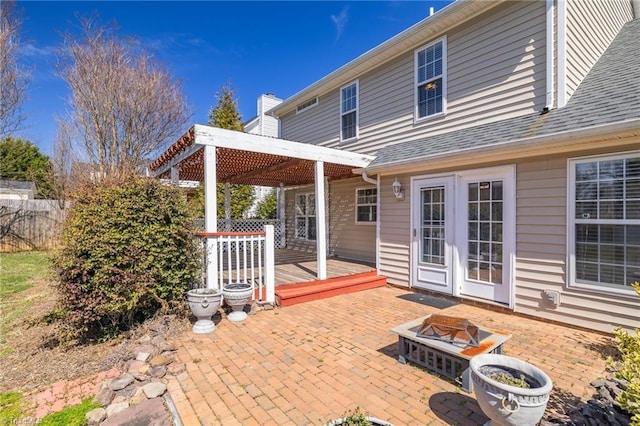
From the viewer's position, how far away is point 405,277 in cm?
661

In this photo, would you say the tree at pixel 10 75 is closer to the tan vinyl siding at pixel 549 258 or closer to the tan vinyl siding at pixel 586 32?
the tan vinyl siding at pixel 549 258

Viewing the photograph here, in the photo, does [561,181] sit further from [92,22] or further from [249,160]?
[92,22]

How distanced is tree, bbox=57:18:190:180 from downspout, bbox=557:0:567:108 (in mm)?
10345

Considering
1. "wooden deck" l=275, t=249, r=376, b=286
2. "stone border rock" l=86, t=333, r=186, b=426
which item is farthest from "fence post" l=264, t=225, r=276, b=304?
"stone border rock" l=86, t=333, r=186, b=426

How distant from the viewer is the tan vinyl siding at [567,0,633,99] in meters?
4.97

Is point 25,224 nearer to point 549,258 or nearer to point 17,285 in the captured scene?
point 17,285

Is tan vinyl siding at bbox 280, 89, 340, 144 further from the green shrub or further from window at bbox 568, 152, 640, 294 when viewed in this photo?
the green shrub

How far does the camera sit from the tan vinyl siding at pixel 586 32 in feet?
16.3

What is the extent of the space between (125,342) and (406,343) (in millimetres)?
3414

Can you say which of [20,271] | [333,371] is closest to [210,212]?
[333,371]

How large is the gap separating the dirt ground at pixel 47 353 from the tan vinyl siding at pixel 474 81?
6082 mm

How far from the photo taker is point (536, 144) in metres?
4.32

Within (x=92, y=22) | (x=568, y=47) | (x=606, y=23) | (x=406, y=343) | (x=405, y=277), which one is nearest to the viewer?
(x=406, y=343)

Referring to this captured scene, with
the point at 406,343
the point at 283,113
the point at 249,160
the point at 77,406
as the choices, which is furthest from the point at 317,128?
the point at 77,406
